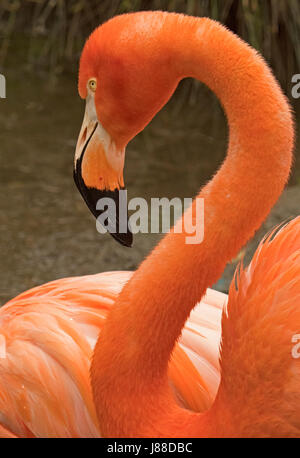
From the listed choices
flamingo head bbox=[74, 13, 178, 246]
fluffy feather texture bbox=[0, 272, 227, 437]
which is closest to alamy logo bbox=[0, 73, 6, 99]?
fluffy feather texture bbox=[0, 272, 227, 437]

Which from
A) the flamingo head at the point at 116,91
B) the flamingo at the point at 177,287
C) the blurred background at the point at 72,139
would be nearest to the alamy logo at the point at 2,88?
the blurred background at the point at 72,139

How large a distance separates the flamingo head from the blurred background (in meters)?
1.61

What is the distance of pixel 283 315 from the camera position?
1785mm

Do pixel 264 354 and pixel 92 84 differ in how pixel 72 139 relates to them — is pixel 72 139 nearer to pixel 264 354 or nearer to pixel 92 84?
pixel 92 84

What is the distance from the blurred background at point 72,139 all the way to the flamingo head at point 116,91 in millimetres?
1608

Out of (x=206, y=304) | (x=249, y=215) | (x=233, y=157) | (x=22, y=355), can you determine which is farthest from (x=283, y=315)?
(x=22, y=355)

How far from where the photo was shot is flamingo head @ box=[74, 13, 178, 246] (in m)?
1.66

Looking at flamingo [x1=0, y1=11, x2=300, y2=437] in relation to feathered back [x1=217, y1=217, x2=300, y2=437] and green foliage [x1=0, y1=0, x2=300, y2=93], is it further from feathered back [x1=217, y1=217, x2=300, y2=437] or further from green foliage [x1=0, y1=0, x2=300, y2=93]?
green foliage [x1=0, y1=0, x2=300, y2=93]

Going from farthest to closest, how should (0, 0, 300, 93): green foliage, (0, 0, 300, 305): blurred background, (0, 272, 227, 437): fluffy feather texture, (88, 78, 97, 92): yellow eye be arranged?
(0, 0, 300, 93): green foliage, (0, 0, 300, 305): blurred background, (0, 272, 227, 437): fluffy feather texture, (88, 78, 97, 92): yellow eye

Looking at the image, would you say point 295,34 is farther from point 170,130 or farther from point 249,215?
point 249,215

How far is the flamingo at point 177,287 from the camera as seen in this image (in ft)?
5.40

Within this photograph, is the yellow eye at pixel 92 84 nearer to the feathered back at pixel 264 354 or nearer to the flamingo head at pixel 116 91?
the flamingo head at pixel 116 91
